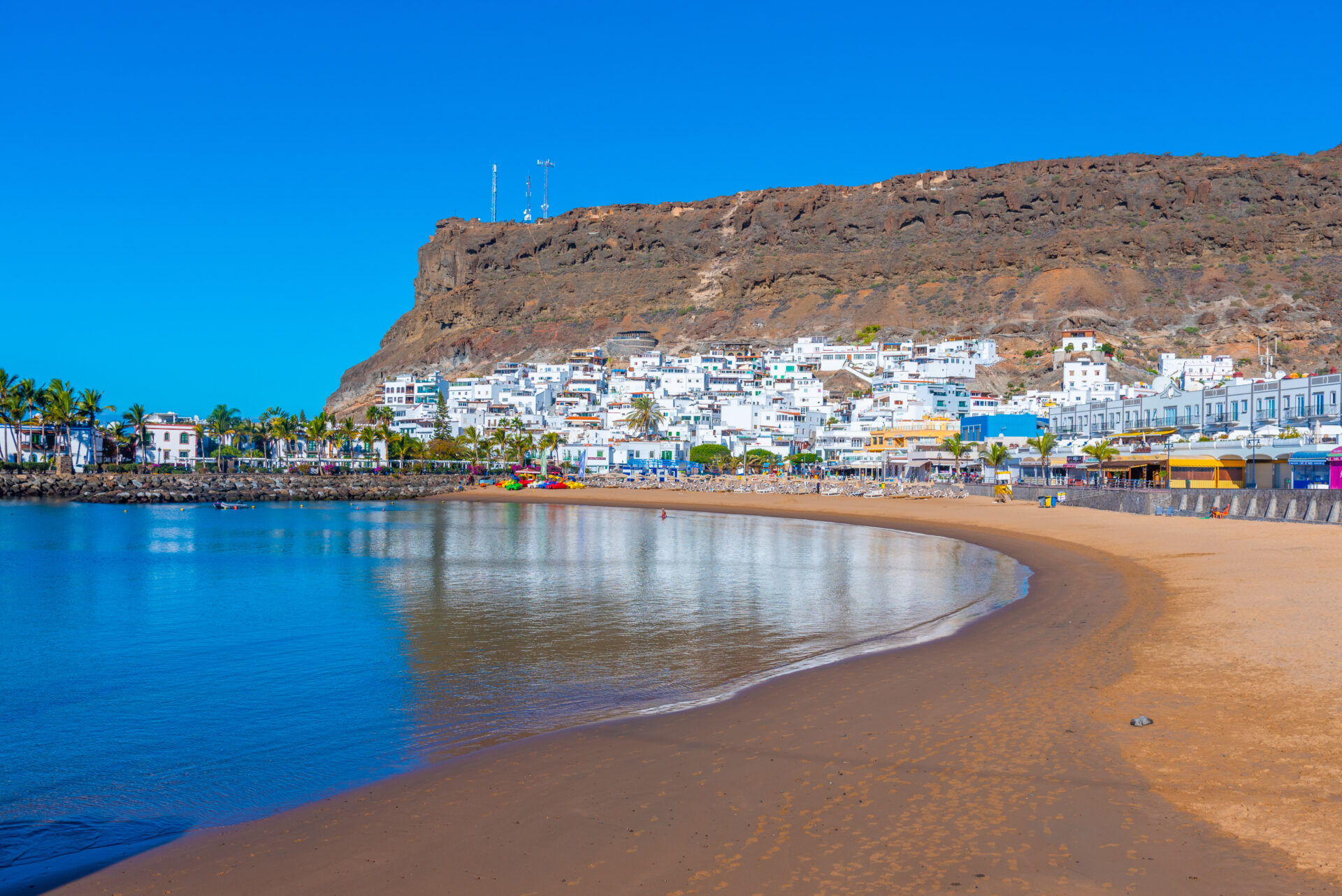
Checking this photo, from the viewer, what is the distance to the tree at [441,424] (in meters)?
128

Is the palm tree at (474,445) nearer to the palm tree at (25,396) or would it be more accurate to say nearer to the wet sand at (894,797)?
the palm tree at (25,396)

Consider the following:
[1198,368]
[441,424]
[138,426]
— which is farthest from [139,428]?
[1198,368]

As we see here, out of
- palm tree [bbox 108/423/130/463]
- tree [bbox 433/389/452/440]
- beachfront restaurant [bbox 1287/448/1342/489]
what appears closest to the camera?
beachfront restaurant [bbox 1287/448/1342/489]

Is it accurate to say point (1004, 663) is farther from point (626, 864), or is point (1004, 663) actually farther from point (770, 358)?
point (770, 358)

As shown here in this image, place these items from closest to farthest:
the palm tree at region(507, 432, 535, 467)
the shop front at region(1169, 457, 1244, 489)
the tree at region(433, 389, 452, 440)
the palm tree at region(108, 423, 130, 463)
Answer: the shop front at region(1169, 457, 1244, 489) < the palm tree at region(108, 423, 130, 463) < the palm tree at region(507, 432, 535, 467) < the tree at region(433, 389, 452, 440)

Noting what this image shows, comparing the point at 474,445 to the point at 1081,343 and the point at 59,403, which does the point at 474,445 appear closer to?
the point at 59,403

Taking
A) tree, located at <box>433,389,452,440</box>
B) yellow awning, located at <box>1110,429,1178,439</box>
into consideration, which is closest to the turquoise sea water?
yellow awning, located at <box>1110,429,1178,439</box>

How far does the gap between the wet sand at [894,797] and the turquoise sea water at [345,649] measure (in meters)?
1.07

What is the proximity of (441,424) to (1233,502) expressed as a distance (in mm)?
108055

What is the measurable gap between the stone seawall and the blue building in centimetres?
5453

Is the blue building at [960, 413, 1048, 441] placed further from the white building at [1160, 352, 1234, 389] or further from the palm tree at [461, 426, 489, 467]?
the palm tree at [461, 426, 489, 467]

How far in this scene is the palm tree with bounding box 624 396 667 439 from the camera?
414 ft

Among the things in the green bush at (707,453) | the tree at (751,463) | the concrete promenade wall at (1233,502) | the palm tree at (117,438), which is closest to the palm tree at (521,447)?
the green bush at (707,453)

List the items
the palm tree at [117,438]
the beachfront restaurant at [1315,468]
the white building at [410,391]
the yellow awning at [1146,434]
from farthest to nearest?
the white building at [410,391] → the palm tree at [117,438] → the yellow awning at [1146,434] → the beachfront restaurant at [1315,468]
